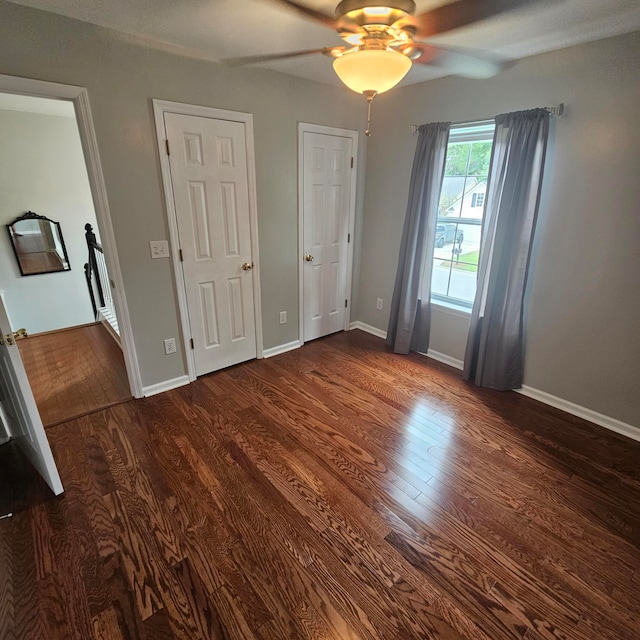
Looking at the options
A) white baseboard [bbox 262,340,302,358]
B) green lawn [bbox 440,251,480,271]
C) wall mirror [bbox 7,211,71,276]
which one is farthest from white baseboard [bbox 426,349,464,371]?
wall mirror [bbox 7,211,71,276]

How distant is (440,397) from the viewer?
2717 mm

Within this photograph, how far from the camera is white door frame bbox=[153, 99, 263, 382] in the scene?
229cm

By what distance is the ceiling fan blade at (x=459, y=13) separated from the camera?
1.51 metres

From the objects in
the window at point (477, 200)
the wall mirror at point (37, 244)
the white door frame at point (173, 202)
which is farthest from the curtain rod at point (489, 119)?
the wall mirror at point (37, 244)

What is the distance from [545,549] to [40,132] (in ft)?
19.9

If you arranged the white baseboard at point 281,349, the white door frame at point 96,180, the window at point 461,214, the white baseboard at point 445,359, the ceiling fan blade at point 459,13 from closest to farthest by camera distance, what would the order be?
the ceiling fan blade at point 459,13 < the white door frame at point 96,180 < the window at point 461,214 < the white baseboard at point 445,359 < the white baseboard at point 281,349

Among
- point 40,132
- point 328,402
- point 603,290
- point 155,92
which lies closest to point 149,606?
point 328,402

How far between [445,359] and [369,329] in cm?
98

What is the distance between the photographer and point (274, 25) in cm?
184

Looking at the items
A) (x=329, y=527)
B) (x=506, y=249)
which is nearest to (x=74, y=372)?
(x=329, y=527)

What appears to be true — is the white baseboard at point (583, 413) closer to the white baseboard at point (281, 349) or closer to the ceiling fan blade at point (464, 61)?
the white baseboard at point (281, 349)

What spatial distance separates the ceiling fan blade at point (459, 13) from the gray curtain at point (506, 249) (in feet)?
2.86

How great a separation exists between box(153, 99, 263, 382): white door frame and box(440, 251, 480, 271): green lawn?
Answer: 1.76 meters

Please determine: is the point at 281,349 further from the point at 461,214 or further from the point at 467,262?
the point at 461,214
